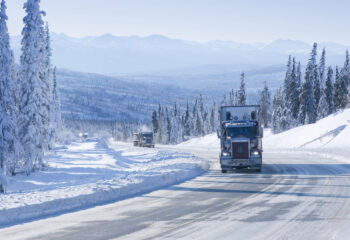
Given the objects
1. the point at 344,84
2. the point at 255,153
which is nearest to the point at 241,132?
the point at 255,153

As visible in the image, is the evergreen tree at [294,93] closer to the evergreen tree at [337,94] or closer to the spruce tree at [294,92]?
the spruce tree at [294,92]

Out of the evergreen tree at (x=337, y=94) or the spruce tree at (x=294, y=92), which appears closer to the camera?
the evergreen tree at (x=337, y=94)

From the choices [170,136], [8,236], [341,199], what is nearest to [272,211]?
[341,199]

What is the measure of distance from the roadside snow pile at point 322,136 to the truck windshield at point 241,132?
23.0 metres

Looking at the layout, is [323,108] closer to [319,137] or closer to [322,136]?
[319,137]

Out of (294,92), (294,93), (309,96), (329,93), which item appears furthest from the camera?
(294,93)

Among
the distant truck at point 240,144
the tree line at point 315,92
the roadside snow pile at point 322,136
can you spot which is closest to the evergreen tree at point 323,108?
the tree line at point 315,92

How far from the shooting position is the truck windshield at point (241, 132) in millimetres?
24031

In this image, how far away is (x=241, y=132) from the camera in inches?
949

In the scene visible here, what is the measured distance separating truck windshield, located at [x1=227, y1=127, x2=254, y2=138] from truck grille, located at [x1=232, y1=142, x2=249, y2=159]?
1.91ft

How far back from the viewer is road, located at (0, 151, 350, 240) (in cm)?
927

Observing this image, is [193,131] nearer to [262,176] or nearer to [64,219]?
[262,176]

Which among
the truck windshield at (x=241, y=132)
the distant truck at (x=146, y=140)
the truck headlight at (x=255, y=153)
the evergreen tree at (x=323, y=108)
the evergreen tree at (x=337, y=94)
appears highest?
the evergreen tree at (x=337, y=94)

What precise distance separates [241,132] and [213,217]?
13541 millimetres
